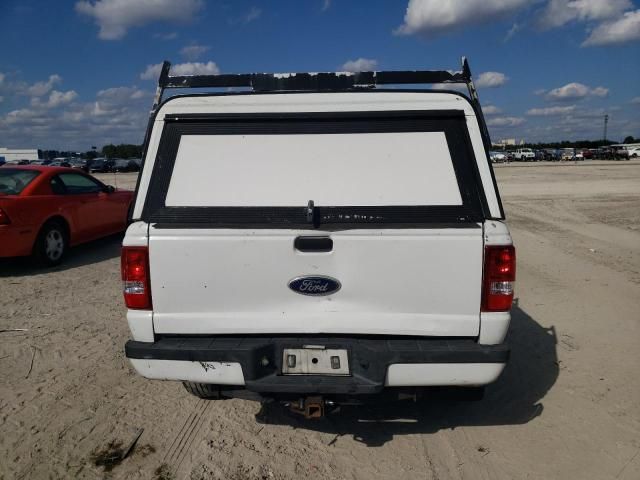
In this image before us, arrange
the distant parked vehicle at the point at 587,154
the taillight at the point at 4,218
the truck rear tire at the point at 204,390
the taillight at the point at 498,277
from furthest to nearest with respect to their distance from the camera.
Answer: the distant parked vehicle at the point at 587,154 → the taillight at the point at 4,218 → the truck rear tire at the point at 204,390 → the taillight at the point at 498,277

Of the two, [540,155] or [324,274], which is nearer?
[324,274]

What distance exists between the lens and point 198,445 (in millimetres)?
3113

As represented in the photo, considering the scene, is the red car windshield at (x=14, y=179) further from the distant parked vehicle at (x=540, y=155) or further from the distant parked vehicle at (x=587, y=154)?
the distant parked vehicle at (x=587, y=154)

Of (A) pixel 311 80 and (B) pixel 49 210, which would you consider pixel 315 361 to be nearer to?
(A) pixel 311 80

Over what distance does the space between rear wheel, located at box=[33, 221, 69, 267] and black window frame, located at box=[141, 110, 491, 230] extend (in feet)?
18.4

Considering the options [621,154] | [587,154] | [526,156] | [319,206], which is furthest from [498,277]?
[587,154]

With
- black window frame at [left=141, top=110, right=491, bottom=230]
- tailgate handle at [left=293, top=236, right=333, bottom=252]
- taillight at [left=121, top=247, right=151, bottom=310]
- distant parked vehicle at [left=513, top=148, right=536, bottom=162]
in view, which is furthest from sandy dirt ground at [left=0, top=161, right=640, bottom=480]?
distant parked vehicle at [left=513, top=148, right=536, bottom=162]

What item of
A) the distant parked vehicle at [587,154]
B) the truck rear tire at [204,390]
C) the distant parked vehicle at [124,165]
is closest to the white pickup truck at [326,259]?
the truck rear tire at [204,390]

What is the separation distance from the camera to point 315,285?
8.80ft

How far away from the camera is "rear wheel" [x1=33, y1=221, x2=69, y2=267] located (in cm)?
738

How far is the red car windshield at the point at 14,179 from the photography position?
7254mm

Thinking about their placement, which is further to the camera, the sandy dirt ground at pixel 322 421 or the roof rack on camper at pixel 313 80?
the roof rack on camper at pixel 313 80

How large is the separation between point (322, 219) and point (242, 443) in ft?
5.27

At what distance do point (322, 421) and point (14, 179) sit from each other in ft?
21.7
